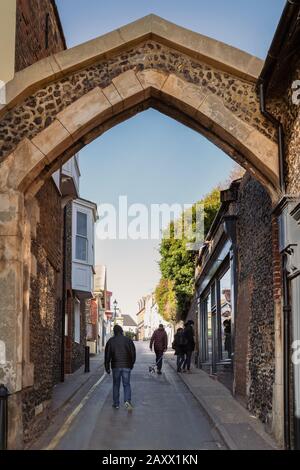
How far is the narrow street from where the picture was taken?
923cm

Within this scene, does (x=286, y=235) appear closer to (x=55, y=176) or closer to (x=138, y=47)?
(x=138, y=47)

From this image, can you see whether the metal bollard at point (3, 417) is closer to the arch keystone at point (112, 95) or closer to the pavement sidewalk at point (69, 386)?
the pavement sidewalk at point (69, 386)

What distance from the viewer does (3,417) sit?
816 cm

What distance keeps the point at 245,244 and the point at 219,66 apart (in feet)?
15.1

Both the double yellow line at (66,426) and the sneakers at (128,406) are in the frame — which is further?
the sneakers at (128,406)

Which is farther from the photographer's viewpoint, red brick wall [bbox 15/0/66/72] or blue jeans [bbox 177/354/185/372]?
blue jeans [bbox 177/354/185/372]

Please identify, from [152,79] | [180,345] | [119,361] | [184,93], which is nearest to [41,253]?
[119,361]

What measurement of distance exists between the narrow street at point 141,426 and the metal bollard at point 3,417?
1078 mm

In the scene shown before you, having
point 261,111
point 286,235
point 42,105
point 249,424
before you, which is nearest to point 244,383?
point 249,424

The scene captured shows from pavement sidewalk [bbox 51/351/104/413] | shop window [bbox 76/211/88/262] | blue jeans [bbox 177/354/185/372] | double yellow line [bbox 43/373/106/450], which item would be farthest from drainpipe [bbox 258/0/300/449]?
shop window [bbox 76/211/88/262]

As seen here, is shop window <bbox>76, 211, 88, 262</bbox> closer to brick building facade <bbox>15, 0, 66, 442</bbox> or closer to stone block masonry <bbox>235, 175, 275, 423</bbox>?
brick building facade <bbox>15, 0, 66, 442</bbox>

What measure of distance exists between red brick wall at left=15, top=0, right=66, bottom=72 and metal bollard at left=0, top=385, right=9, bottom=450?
6000mm

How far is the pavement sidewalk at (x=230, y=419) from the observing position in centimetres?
916

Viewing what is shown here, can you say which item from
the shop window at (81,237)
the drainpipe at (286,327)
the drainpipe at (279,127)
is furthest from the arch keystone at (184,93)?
the shop window at (81,237)
